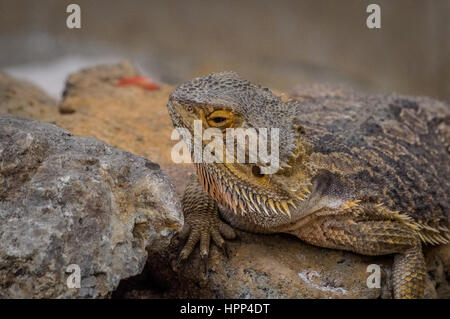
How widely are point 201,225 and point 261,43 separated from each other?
14.1ft

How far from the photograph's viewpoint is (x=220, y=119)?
2258 millimetres

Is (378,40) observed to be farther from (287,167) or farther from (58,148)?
(58,148)

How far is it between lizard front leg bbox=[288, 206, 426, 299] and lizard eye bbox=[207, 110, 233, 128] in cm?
69

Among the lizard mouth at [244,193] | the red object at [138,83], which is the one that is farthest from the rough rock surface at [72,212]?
the red object at [138,83]

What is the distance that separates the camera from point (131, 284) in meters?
2.49

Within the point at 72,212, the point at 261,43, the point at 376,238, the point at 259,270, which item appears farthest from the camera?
the point at 261,43

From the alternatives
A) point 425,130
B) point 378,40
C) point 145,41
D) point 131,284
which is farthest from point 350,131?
point 145,41

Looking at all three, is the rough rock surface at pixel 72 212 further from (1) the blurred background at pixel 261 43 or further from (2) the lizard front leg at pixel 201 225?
(1) the blurred background at pixel 261 43

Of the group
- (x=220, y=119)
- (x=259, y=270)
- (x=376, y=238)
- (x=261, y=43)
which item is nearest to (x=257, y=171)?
(x=220, y=119)

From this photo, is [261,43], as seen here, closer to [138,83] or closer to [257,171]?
[138,83]

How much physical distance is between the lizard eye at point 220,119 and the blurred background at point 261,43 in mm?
3706

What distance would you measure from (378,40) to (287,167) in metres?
4.58
